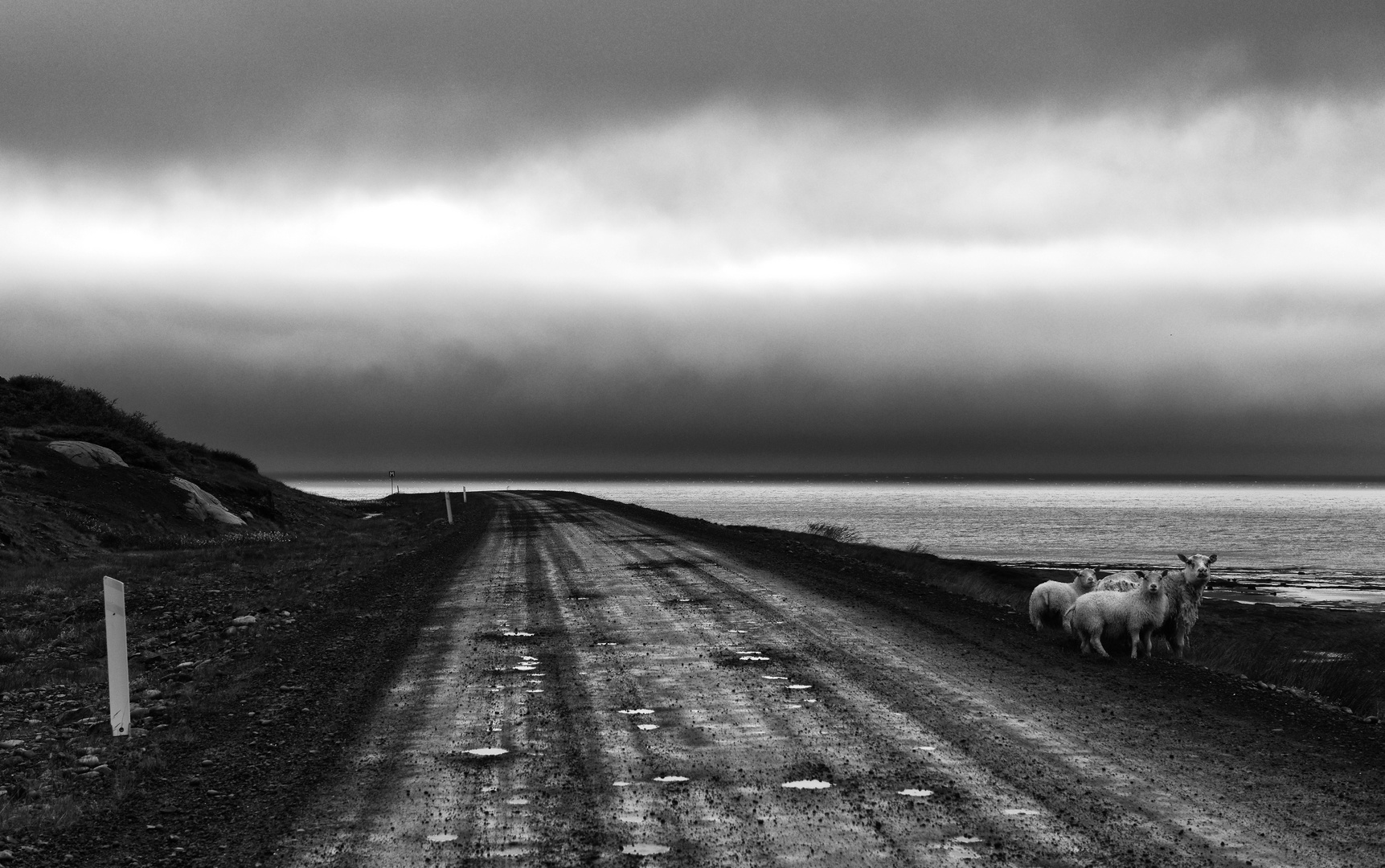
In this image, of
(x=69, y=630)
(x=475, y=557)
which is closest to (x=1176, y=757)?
(x=69, y=630)

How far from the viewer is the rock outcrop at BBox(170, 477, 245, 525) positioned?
35.1 meters

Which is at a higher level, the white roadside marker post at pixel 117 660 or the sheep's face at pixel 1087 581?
the white roadside marker post at pixel 117 660

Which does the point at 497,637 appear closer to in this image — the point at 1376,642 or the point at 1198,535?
the point at 1376,642

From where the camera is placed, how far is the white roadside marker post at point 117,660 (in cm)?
887

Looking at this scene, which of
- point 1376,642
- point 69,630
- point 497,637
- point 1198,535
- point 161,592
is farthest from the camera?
point 1198,535

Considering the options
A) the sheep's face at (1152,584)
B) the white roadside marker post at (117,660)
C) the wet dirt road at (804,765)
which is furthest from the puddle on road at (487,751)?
the sheep's face at (1152,584)

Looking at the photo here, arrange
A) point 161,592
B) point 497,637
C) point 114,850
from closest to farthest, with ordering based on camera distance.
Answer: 1. point 114,850
2. point 497,637
3. point 161,592

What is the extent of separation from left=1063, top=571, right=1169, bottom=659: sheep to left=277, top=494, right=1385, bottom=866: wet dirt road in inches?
23.5

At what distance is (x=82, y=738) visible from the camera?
28.7ft

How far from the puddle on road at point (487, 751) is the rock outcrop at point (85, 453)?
32.1m

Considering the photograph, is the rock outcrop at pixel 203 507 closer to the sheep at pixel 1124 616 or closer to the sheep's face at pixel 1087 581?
the sheep's face at pixel 1087 581

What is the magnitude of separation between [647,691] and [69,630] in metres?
10.2

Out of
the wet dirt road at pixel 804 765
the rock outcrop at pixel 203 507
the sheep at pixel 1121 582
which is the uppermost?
the rock outcrop at pixel 203 507

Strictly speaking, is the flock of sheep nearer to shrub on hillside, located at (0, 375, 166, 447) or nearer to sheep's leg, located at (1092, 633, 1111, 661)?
sheep's leg, located at (1092, 633, 1111, 661)
